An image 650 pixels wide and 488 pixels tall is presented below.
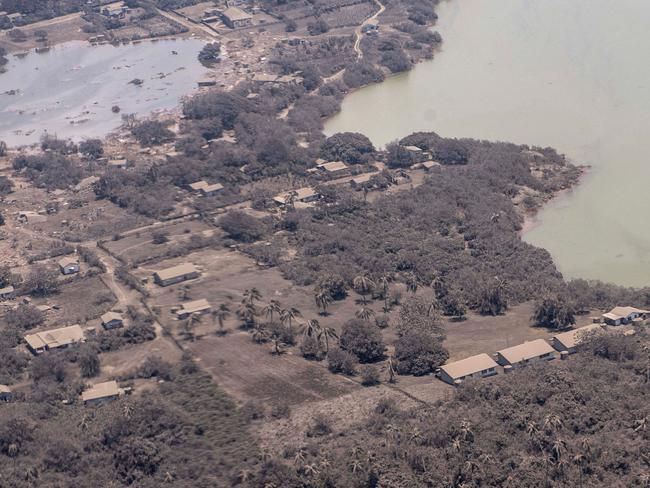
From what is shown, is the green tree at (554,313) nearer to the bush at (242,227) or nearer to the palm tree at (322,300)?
the palm tree at (322,300)

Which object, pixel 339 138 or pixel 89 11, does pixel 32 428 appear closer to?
pixel 339 138

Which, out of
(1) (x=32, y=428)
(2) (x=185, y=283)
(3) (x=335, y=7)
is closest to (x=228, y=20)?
(3) (x=335, y=7)

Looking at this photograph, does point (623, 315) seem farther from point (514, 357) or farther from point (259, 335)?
point (259, 335)

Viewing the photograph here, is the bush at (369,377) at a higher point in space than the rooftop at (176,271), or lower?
higher

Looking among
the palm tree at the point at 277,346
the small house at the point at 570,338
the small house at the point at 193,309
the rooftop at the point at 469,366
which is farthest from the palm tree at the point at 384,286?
the small house at the point at 570,338

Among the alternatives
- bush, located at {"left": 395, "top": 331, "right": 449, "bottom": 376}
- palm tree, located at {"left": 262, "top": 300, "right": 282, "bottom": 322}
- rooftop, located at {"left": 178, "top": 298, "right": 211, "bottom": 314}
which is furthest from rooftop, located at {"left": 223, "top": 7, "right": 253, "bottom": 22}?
bush, located at {"left": 395, "top": 331, "right": 449, "bottom": 376}

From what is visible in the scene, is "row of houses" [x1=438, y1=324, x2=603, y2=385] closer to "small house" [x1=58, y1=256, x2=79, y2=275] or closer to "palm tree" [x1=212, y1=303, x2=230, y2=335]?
"palm tree" [x1=212, y1=303, x2=230, y2=335]

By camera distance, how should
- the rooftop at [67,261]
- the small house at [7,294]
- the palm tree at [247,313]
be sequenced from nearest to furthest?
the palm tree at [247,313]
the small house at [7,294]
the rooftop at [67,261]
